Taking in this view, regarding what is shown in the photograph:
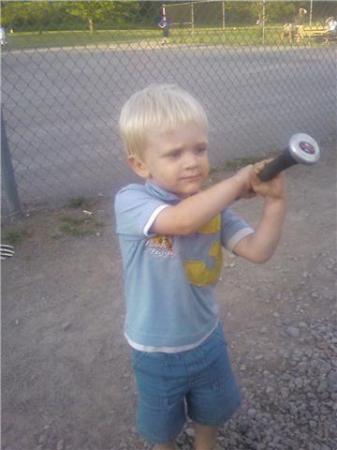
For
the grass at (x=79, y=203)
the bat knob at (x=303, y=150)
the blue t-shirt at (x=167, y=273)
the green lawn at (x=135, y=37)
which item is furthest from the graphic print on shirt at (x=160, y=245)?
the green lawn at (x=135, y=37)

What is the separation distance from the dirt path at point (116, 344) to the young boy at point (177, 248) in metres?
0.44

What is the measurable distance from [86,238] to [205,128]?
7.88 ft

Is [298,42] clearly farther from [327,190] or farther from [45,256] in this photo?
[45,256]

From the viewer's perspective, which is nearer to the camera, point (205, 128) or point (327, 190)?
point (205, 128)

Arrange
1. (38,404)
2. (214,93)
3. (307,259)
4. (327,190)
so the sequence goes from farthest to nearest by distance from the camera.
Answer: (214,93), (327,190), (307,259), (38,404)

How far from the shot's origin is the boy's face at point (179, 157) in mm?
1416

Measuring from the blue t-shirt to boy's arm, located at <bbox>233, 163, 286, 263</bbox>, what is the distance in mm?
47

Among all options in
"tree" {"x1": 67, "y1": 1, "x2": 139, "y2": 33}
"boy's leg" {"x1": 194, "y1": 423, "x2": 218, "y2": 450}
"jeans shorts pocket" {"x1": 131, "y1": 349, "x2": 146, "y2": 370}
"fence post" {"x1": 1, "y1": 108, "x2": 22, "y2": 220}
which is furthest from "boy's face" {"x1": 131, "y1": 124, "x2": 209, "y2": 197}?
"tree" {"x1": 67, "y1": 1, "x2": 139, "y2": 33}

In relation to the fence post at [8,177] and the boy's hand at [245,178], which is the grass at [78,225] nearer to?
the fence post at [8,177]

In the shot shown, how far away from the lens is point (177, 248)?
1532 mm

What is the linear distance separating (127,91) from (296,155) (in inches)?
363

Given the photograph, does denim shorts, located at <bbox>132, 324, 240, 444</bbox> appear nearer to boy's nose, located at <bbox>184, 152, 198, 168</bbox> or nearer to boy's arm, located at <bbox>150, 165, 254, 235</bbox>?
boy's arm, located at <bbox>150, 165, 254, 235</bbox>

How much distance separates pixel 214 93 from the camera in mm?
9609

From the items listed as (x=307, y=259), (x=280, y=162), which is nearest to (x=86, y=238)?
(x=307, y=259)
